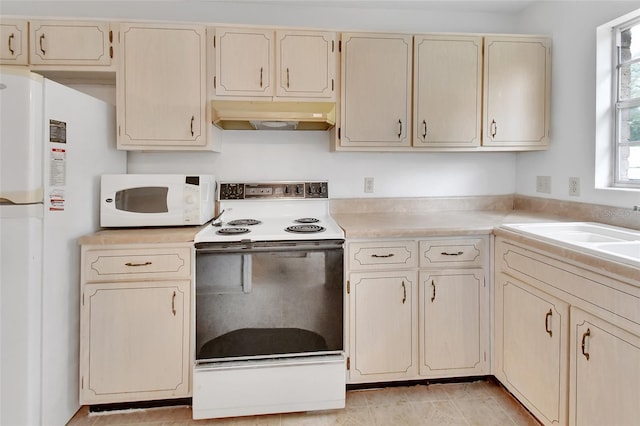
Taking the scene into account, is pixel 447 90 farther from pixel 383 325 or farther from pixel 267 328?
pixel 267 328

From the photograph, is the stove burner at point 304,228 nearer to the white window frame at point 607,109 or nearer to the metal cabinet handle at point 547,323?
the metal cabinet handle at point 547,323

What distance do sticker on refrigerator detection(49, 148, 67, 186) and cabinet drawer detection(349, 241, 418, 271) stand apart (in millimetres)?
1456

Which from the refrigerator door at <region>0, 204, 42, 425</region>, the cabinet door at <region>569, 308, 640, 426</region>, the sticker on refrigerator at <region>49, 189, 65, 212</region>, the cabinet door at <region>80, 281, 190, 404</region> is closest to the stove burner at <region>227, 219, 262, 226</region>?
the cabinet door at <region>80, 281, 190, 404</region>

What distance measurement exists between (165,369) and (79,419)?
0.50 metres

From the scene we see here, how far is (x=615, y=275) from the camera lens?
1298mm

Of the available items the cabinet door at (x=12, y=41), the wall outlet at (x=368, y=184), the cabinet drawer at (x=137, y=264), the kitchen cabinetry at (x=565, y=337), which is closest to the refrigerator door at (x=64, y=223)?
the cabinet drawer at (x=137, y=264)

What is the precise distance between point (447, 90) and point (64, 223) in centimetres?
232

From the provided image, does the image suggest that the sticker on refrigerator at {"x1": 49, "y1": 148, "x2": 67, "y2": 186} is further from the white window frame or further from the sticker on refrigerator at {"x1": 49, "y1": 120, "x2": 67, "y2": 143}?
the white window frame

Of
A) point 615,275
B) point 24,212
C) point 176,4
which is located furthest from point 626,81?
point 24,212

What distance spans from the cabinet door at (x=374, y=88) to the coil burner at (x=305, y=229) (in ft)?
1.91

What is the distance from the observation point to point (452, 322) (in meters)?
2.10

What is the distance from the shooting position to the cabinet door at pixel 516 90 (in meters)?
2.43

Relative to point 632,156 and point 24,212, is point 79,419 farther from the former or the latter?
point 632,156

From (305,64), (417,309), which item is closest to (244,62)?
(305,64)
